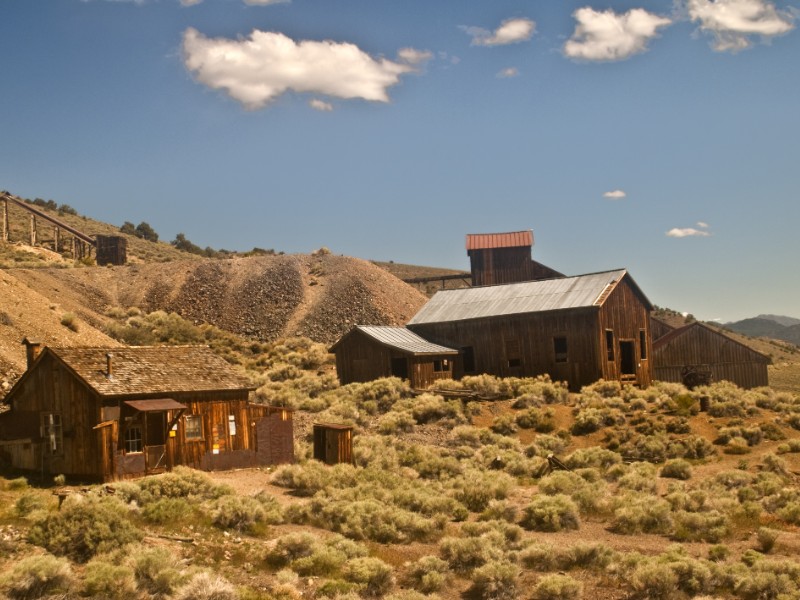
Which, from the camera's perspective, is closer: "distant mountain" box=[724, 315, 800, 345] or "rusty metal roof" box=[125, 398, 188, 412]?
"rusty metal roof" box=[125, 398, 188, 412]

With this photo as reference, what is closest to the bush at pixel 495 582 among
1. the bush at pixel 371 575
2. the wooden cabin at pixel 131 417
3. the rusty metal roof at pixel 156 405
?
the bush at pixel 371 575

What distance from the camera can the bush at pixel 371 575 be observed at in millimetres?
17469

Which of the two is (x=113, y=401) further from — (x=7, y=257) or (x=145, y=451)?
(x=7, y=257)

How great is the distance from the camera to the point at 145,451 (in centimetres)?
2477

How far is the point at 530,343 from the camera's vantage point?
45.4 m

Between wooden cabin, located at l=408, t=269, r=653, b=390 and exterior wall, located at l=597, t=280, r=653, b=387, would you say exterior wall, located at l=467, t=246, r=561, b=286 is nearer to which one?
wooden cabin, located at l=408, t=269, r=653, b=390

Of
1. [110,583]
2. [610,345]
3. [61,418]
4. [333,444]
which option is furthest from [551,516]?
[610,345]

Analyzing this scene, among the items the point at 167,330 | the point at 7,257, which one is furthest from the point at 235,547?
the point at 7,257

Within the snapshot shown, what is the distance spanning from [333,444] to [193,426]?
5.02 meters

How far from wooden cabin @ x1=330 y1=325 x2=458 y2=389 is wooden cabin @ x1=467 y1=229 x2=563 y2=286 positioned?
24.9 m

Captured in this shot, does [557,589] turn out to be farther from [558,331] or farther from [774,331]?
[774,331]

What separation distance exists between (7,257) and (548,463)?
56511 millimetres

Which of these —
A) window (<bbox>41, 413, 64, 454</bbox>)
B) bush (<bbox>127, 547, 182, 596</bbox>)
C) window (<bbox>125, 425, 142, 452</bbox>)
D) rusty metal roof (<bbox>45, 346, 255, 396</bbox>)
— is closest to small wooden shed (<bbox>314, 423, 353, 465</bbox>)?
rusty metal roof (<bbox>45, 346, 255, 396</bbox>)

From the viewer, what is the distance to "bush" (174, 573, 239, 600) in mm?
15289
